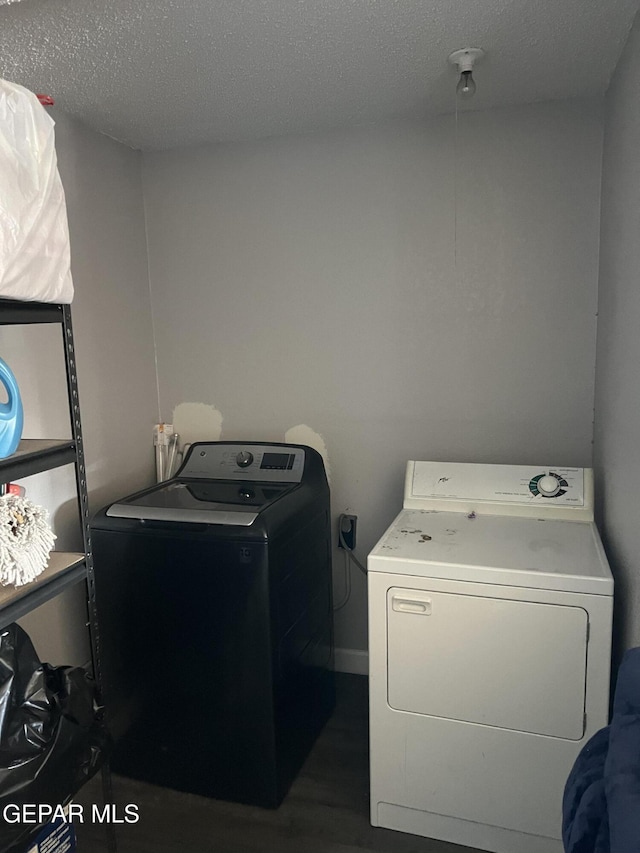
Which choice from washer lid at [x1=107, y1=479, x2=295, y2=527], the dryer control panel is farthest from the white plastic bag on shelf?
the dryer control panel

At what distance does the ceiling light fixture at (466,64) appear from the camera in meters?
1.66

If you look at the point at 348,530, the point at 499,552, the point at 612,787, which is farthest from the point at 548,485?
the point at 612,787

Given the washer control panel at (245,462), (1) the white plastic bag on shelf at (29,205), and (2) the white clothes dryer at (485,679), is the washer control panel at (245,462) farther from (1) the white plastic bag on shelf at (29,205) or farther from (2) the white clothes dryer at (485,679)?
(1) the white plastic bag on shelf at (29,205)

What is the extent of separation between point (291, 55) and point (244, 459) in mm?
1302

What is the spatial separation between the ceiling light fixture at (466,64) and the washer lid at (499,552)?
127cm

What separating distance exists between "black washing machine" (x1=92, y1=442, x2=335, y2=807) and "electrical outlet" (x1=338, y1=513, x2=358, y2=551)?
1.25 ft

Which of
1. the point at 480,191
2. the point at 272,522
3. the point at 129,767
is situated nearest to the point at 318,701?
the point at 129,767

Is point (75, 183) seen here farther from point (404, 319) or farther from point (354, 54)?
point (404, 319)

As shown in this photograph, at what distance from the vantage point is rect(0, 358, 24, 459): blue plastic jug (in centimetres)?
133

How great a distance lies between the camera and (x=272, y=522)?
1.76 meters

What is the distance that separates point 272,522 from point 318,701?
77 centimetres

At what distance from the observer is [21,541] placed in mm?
1385

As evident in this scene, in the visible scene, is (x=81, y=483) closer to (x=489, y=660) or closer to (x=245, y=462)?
(x=245, y=462)

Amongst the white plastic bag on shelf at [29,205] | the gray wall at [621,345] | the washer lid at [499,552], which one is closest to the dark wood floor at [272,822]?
the washer lid at [499,552]
